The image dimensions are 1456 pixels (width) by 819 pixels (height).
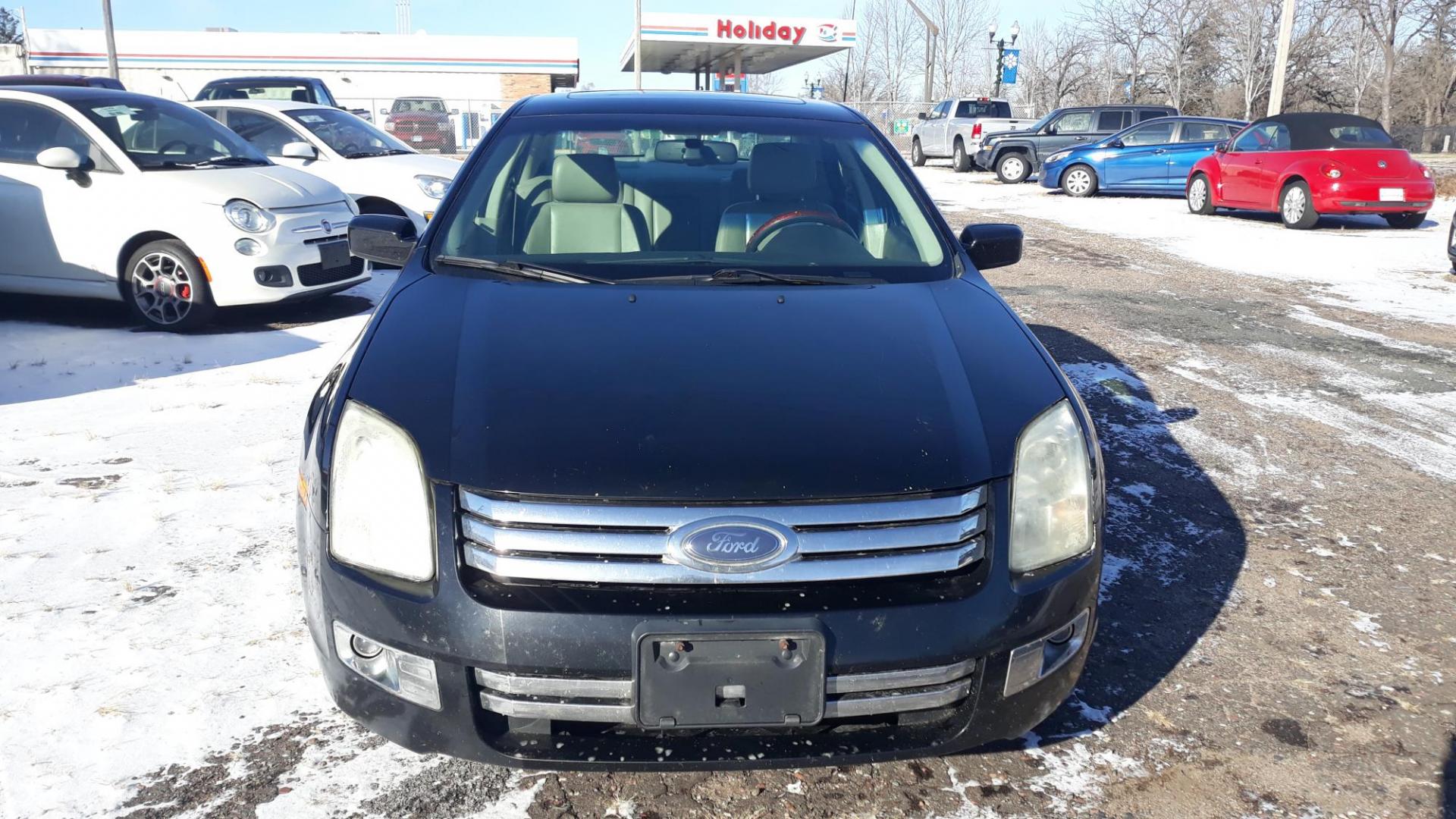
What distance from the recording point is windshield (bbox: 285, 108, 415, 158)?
9812mm

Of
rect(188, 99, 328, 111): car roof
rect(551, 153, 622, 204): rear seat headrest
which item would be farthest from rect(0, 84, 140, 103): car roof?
rect(551, 153, 622, 204): rear seat headrest

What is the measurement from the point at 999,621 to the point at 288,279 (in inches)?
246

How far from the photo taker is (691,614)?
1963 millimetres

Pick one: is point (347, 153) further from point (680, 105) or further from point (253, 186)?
point (680, 105)

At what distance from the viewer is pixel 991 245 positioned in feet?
11.6

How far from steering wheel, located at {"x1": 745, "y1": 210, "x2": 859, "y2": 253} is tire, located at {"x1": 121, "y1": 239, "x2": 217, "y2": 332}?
5.04 metres

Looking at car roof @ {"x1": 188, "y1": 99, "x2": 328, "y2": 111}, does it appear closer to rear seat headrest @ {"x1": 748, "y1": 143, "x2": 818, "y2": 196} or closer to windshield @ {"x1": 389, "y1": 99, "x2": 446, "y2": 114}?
rear seat headrest @ {"x1": 748, "y1": 143, "x2": 818, "y2": 196}

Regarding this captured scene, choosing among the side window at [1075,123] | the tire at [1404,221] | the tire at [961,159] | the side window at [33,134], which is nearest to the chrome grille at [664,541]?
the side window at [33,134]

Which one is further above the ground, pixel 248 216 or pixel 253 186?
pixel 253 186

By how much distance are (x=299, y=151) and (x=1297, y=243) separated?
34.3 ft

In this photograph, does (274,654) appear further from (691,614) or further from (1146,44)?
(1146,44)

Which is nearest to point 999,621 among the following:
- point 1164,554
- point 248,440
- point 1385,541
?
point 1164,554

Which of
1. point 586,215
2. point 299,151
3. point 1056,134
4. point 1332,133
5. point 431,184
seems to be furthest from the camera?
point 1056,134

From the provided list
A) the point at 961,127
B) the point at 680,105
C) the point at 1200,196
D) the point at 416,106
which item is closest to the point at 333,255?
the point at 680,105
